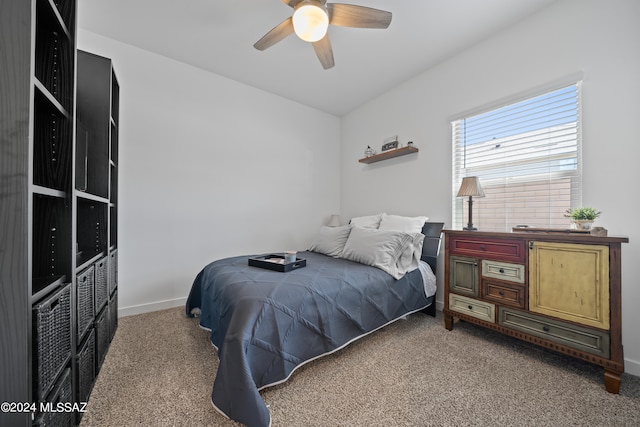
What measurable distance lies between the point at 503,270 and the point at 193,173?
3253mm

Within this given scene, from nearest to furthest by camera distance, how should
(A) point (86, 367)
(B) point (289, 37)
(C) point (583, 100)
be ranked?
1. (A) point (86, 367)
2. (C) point (583, 100)
3. (B) point (289, 37)

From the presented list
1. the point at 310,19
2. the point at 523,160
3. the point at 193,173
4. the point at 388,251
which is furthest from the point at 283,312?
the point at 523,160

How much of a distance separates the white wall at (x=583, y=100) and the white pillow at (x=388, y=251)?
2.28 ft

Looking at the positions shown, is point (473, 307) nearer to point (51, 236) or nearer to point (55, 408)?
point (55, 408)

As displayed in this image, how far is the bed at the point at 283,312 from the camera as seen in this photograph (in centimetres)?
123

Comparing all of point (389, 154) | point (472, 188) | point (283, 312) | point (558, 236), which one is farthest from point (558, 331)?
point (389, 154)

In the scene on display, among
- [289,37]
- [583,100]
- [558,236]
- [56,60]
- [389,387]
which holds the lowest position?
[389,387]

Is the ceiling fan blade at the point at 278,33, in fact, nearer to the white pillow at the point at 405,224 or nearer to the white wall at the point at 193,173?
the white wall at the point at 193,173

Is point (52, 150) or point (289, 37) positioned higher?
point (289, 37)

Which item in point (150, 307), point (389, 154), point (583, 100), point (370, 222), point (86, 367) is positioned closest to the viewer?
point (86, 367)

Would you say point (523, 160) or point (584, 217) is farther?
point (523, 160)

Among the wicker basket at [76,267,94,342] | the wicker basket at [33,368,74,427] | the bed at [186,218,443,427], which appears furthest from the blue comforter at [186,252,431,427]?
the wicker basket at [76,267,94,342]

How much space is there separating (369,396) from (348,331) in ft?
1.38

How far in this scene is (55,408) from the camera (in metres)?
0.95
